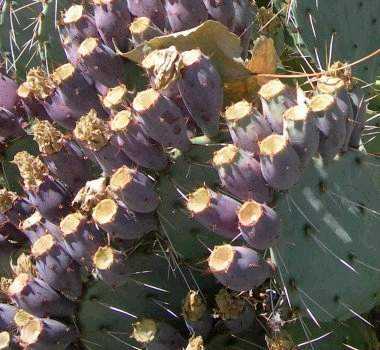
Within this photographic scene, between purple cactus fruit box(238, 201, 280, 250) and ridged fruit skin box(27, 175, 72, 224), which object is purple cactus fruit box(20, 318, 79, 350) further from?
purple cactus fruit box(238, 201, 280, 250)

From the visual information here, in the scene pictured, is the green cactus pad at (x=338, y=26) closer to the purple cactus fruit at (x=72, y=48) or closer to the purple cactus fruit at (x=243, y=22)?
the purple cactus fruit at (x=243, y=22)

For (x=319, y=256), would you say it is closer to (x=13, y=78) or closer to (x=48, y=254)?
(x=48, y=254)

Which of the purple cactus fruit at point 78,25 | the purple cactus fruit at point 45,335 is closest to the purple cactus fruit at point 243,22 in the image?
the purple cactus fruit at point 78,25

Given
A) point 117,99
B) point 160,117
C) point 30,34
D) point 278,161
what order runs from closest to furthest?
point 278,161
point 160,117
point 117,99
point 30,34

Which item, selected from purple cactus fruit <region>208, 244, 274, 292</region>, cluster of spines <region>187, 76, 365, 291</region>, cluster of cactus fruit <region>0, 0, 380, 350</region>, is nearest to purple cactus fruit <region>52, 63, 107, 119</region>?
cluster of cactus fruit <region>0, 0, 380, 350</region>

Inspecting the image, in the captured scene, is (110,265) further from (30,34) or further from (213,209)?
(30,34)

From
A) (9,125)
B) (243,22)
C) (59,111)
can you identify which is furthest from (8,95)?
(243,22)
